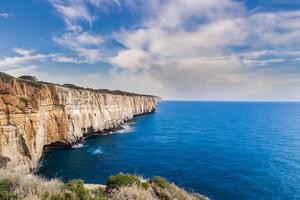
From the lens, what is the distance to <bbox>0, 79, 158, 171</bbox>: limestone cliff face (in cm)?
3278

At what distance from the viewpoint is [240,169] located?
42812 millimetres

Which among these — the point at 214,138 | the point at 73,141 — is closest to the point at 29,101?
the point at 73,141

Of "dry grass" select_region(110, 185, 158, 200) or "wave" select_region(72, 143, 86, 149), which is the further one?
"wave" select_region(72, 143, 86, 149)

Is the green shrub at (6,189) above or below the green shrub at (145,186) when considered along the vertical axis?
above

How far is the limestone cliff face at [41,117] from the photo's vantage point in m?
32.8

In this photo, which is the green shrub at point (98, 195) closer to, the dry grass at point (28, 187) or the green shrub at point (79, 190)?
the green shrub at point (79, 190)

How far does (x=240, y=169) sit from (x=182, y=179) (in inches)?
453

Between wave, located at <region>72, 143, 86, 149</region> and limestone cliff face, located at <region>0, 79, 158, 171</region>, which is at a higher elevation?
limestone cliff face, located at <region>0, 79, 158, 171</region>

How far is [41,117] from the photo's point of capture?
4322 centimetres

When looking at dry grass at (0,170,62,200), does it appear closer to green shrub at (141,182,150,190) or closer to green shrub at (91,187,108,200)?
green shrub at (91,187,108,200)

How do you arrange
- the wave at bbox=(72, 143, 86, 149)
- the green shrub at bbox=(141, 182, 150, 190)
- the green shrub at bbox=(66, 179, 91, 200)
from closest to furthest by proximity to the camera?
the green shrub at bbox=(66, 179, 91, 200), the green shrub at bbox=(141, 182, 150, 190), the wave at bbox=(72, 143, 86, 149)

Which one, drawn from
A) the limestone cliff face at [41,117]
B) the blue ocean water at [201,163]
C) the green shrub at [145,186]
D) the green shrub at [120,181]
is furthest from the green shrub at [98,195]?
the blue ocean water at [201,163]

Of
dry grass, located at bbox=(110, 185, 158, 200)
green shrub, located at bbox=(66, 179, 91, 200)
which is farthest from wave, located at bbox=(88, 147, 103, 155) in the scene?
dry grass, located at bbox=(110, 185, 158, 200)

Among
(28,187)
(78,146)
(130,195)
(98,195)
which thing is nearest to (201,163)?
(78,146)
